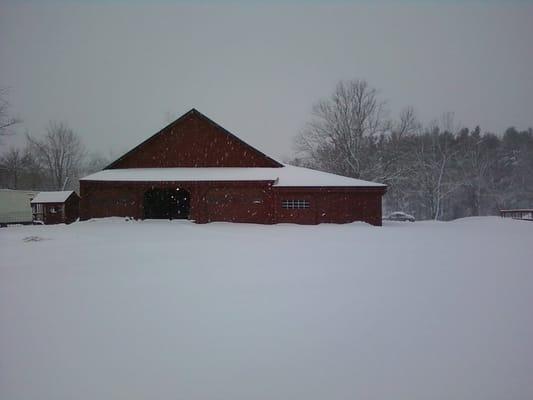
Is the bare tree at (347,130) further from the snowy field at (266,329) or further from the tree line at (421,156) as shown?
the snowy field at (266,329)

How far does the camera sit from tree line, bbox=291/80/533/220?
35.8 m

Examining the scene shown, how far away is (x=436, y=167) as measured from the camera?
3700cm

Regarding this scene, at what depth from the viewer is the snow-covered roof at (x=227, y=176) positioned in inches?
844

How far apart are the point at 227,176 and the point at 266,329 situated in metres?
17.6

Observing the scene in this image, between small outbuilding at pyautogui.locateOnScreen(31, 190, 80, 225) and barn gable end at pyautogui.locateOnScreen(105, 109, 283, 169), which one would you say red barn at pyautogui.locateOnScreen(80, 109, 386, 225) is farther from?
small outbuilding at pyautogui.locateOnScreen(31, 190, 80, 225)

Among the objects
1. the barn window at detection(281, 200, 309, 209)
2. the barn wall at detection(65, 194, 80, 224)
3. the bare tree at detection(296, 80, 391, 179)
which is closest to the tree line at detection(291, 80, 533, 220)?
the bare tree at detection(296, 80, 391, 179)

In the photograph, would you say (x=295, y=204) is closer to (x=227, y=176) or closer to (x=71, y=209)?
(x=227, y=176)

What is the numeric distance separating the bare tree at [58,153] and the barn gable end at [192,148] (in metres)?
28.8

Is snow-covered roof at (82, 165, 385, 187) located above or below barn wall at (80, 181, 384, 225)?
above

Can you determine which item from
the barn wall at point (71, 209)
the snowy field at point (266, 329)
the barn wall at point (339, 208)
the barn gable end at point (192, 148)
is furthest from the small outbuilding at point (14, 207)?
the snowy field at point (266, 329)

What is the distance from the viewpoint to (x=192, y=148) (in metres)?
23.7

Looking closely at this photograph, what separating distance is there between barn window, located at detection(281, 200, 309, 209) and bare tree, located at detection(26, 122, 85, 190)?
38039 millimetres

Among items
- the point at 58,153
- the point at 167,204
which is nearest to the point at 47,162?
the point at 58,153

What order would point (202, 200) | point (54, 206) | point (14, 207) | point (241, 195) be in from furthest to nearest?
point (14, 207), point (54, 206), point (241, 195), point (202, 200)
